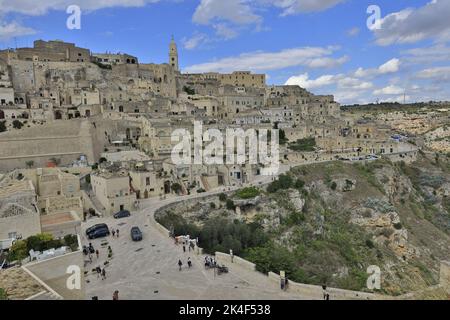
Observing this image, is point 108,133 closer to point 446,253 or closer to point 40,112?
point 40,112

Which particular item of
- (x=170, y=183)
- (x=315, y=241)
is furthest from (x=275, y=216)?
(x=170, y=183)

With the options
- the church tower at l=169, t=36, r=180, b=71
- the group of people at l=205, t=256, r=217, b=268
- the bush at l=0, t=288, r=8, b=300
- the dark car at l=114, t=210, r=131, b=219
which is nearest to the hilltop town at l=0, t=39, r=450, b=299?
the bush at l=0, t=288, r=8, b=300

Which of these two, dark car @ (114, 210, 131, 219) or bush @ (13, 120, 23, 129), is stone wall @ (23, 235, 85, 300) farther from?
bush @ (13, 120, 23, 129)

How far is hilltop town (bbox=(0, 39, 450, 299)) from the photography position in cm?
1839

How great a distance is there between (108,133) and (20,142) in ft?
28.2

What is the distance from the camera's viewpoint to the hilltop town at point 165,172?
18.4 m

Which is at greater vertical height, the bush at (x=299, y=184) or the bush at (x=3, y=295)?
the bush at (x=3, y=295)

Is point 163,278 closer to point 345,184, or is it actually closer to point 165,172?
point 165,172

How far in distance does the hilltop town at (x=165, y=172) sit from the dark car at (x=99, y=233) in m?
0.42

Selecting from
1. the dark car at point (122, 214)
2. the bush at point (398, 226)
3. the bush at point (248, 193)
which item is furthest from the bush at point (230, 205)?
the bush at point (398, 226)

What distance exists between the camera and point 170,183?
30.7 meters

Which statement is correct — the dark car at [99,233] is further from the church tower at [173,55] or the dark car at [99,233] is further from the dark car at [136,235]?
the church tower at [173,55]

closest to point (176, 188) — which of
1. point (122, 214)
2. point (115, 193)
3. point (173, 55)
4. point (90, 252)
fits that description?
point (115, 193)

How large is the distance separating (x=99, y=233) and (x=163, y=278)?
758cm
